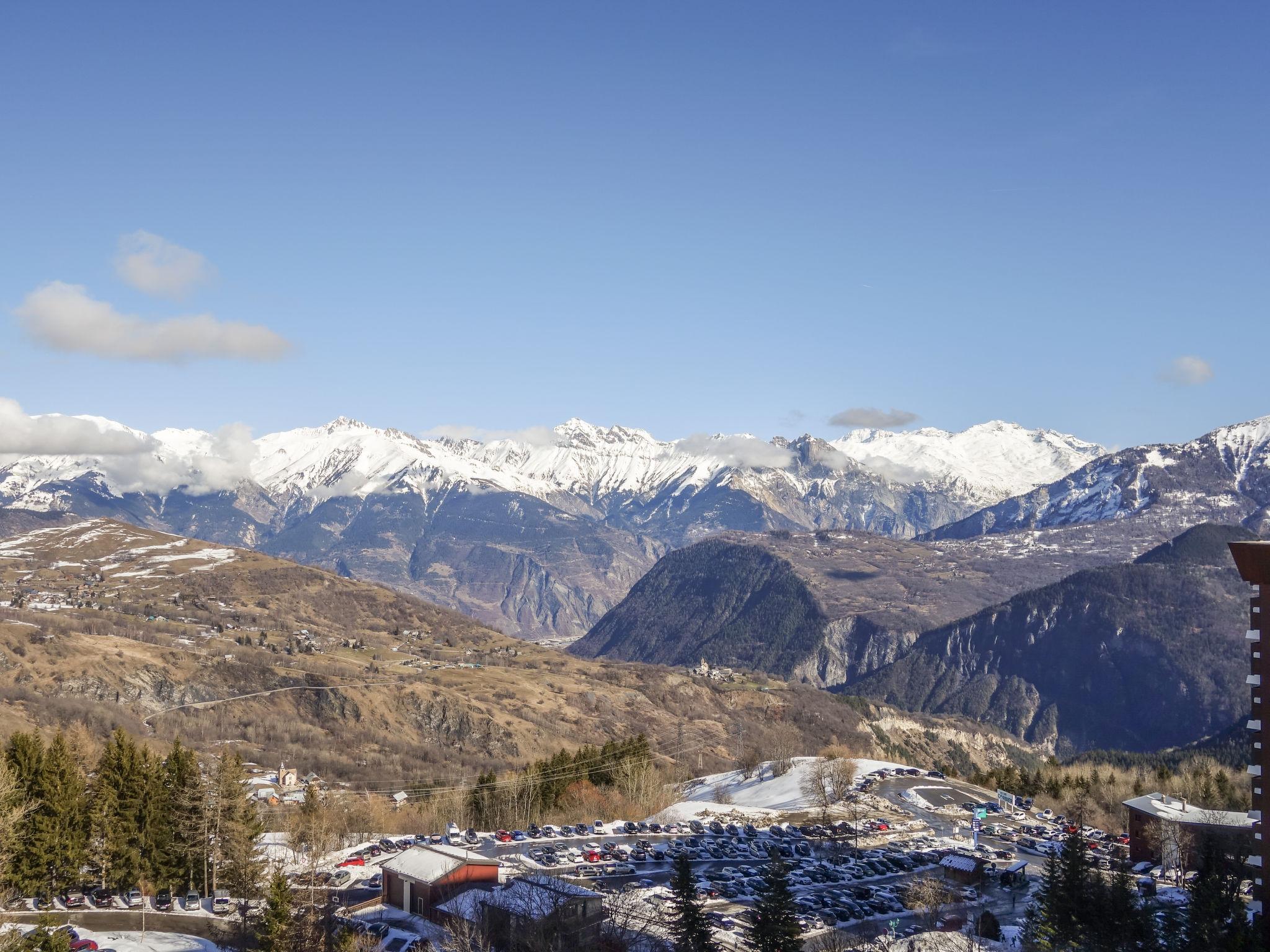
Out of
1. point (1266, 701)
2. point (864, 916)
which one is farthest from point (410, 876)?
point (1266, 701)

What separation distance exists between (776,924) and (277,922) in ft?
97.1

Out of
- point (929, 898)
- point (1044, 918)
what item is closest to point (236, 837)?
point (929, 898)

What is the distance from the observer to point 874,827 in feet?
440

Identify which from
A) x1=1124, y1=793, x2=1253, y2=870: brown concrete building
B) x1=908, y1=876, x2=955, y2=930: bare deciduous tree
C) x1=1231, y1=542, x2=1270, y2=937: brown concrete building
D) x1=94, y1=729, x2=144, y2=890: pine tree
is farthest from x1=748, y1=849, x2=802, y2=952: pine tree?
x1=1124, y1=793, x2=1253, y2=870: brown concrete building

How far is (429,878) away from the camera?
84000 mm

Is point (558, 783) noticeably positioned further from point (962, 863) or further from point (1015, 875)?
point (1015, 875)

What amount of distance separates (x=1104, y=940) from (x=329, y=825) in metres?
68.3

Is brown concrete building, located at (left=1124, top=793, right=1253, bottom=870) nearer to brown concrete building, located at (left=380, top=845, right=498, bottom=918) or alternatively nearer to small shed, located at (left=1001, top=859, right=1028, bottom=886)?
small shed, located at (left=1001, top=859, right=1028, bottom=886)

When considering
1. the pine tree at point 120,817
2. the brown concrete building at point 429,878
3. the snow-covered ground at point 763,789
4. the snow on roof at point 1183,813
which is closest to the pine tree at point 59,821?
the pine tree at point 120,817

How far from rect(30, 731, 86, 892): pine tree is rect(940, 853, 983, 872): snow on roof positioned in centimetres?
7252

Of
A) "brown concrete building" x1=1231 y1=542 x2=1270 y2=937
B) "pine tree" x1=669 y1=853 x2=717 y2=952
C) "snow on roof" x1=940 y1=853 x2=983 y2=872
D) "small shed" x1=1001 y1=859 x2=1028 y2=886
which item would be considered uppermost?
"brown concrete building" x1=1231 y1=542 x2=1270 y2=937

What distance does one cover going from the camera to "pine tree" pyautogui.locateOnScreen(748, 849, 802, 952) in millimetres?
66312

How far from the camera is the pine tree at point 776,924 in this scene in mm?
66312

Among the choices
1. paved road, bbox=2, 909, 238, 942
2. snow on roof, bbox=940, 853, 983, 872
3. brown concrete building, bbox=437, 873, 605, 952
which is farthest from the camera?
snow on roof, bbox=940, 853, 983, 872
